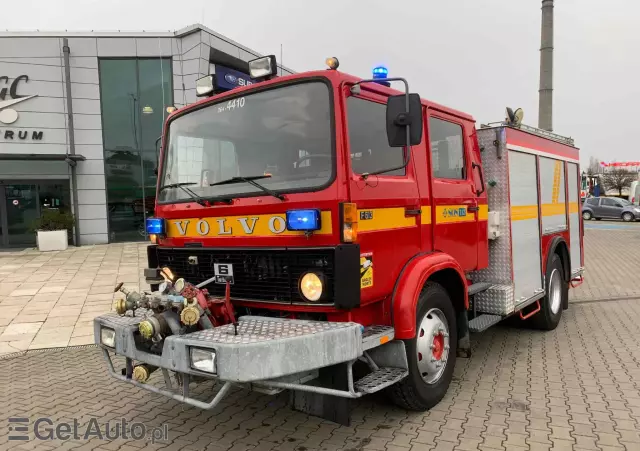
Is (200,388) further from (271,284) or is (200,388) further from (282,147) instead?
(282,147)

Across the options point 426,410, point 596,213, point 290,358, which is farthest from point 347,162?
point 596,213

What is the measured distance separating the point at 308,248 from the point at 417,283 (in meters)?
0.92

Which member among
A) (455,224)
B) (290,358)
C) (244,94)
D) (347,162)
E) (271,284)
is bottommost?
(290,358)

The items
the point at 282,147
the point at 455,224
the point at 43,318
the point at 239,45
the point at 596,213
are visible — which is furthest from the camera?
the point at 596,213

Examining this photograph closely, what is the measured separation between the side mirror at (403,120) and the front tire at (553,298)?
3748 mm

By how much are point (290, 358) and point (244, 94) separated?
199 cm

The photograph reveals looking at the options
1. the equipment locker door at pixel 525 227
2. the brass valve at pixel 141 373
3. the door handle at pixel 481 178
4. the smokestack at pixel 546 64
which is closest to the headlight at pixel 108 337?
the brass valve at pixel 141 373

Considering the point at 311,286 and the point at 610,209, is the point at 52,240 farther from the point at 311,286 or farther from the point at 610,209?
the point at 610,209

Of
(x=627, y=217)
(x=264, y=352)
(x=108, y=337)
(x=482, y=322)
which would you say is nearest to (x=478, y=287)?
(x=482, y=322)

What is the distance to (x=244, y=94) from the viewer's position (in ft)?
11.8

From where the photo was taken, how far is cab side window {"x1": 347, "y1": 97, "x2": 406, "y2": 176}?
3.21 meters

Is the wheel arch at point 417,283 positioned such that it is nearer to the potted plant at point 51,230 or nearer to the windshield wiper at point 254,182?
the windshield wiper at point 254,182

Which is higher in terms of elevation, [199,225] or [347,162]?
[347,162]

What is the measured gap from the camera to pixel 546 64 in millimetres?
9711
